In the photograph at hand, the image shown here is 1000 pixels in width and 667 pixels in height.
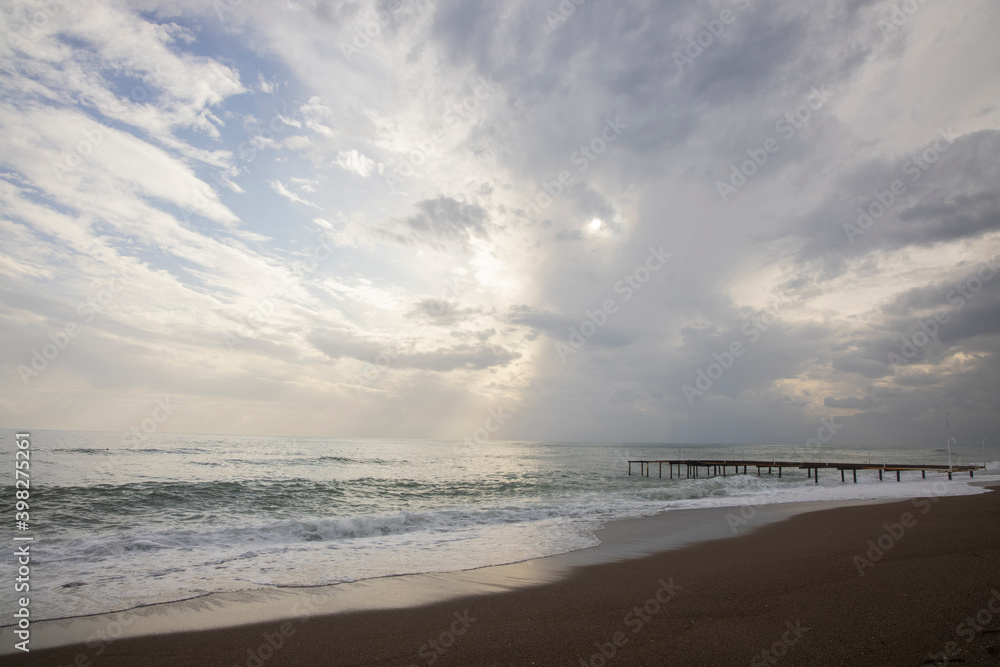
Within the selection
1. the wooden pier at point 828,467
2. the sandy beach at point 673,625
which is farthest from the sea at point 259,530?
the wooden pier at point 828,467

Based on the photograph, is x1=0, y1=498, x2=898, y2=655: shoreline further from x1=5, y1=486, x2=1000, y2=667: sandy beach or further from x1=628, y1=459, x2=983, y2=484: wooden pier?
x1=628, y1=459, x2=983, y2=484: wooden pier

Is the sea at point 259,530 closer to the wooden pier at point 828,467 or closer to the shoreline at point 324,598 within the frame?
the shoreline at point 324,598

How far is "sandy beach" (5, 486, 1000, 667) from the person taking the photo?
5.16 meters

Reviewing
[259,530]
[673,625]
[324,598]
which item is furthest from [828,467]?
[324,598]

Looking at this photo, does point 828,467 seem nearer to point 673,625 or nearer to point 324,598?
point 673,625

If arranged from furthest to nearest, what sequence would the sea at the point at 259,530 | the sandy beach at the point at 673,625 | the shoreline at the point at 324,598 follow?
the sea at the point at 259,530
the shoreline at the point at 324,598
the sandy beach at the point at 673,625

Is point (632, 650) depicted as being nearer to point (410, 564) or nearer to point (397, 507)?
point (410, 564)

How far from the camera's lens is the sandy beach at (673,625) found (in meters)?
5.16

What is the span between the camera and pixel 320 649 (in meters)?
5.83

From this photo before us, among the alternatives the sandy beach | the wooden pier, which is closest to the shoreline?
the sandy beach

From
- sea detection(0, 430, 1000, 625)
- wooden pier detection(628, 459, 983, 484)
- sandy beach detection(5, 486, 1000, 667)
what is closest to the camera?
sandy beach detection(5, 486, 1000, 667)

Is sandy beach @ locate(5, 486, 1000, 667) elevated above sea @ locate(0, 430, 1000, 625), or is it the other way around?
sandy beach @ locate(5, 486, 1000, 667)

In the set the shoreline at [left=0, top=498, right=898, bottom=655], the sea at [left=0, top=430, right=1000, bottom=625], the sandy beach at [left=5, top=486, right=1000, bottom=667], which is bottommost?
the sea at [left=0, top=430, right=1000, bottom=625]

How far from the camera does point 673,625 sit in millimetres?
6051
